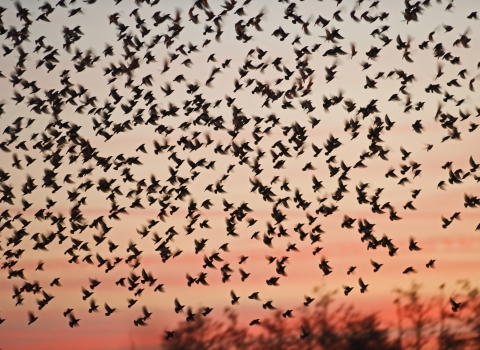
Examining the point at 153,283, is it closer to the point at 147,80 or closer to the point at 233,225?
the point at 233,225

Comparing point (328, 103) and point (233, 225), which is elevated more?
point (328, 103)

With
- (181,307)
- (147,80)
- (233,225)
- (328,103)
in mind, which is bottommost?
(181,307)

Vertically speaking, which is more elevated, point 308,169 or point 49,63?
point 49,63

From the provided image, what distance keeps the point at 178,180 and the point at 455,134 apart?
11.5 meters

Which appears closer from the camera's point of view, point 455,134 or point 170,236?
point 455,134

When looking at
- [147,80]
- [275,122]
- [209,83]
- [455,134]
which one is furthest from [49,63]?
[455,134]

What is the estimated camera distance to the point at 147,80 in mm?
39188

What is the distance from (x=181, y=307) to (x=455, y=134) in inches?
506

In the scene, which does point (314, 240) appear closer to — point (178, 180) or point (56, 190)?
point (178, 180)

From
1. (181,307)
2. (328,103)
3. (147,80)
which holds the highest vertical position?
(147,80)

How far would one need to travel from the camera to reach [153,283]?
39.3 metres

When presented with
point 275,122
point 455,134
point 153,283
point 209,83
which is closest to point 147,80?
point 209,83

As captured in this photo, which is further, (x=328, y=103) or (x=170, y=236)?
(x=170, y=236)

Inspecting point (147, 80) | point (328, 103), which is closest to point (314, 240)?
point (328, 103)
